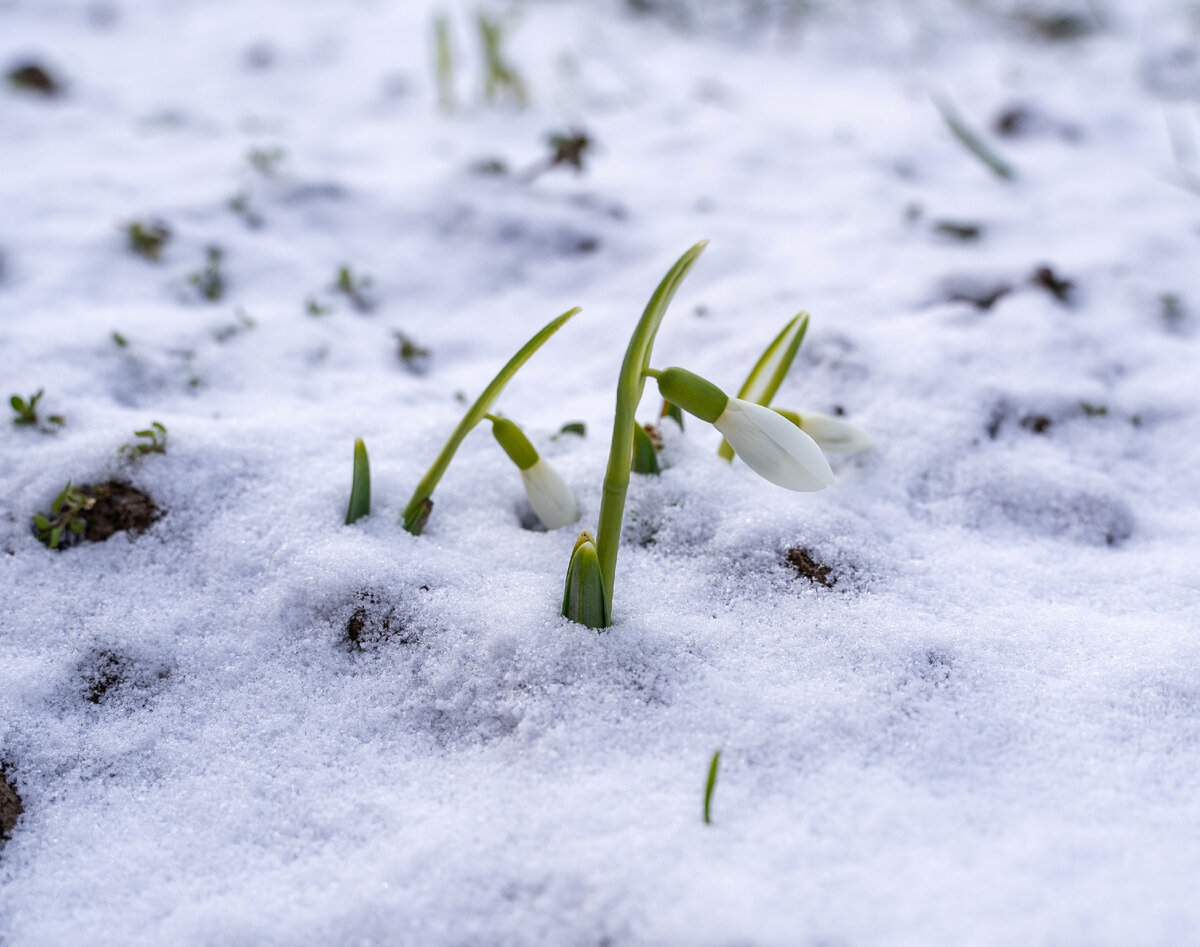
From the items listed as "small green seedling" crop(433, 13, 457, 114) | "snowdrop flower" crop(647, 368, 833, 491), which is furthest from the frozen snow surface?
"small green seedling" crop(433, 13, 457, 114)

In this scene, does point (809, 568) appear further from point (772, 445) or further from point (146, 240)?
point (146, 240)

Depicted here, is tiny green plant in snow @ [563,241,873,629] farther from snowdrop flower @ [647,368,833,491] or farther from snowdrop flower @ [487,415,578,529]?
snowdrop flower @ [487,415,578,529]

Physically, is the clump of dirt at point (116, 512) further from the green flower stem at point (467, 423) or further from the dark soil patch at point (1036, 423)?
the dark soil patch at point (1036, 423)

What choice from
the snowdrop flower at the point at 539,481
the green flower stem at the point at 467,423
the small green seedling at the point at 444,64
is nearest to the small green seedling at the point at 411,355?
the green flower stem at the point at 467,423

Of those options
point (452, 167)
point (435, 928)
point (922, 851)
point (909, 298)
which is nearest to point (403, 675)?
point (435, 928)

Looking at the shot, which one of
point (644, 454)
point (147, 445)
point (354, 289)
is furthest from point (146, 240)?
point (644, 454)

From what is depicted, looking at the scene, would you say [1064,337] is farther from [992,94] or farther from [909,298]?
[992,94]
